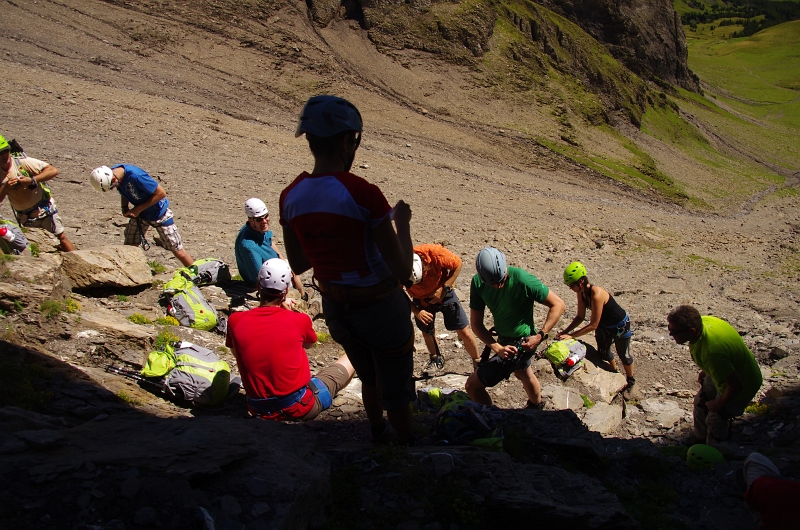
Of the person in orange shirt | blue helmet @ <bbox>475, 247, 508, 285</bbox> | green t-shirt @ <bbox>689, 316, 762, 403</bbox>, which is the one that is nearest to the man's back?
blue helmet @ <bbox>475, 247, 508, 285</bbox>

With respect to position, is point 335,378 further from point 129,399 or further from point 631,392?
point 631,392

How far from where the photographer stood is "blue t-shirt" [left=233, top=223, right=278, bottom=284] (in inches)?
299

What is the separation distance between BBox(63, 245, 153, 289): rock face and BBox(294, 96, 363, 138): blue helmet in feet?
16.9

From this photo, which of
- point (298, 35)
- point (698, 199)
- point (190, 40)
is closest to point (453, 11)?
point (298, 35)

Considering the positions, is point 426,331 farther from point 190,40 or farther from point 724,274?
point 190,40

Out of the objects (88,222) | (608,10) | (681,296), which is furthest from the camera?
(608,10)

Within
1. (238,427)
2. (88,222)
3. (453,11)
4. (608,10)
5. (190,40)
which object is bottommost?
(88,222)

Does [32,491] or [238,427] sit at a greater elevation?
[32,491]

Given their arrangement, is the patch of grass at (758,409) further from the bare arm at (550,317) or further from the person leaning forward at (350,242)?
the person leaning forward at (350,242)

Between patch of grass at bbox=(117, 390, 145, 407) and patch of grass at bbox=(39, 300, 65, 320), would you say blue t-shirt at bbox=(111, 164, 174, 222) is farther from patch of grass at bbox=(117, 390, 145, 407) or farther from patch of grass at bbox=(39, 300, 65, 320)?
patch of grass at bbox=(117, 390, 145, 407)

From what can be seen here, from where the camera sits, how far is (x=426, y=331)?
7.12m

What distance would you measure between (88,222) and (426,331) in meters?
7.15

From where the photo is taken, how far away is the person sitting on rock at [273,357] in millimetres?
4316

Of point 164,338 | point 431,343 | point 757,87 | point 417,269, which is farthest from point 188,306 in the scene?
point 757,87
